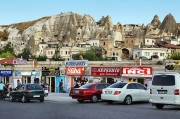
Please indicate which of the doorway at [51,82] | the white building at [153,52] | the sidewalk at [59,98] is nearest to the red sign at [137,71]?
the sidewalk at [59,98]

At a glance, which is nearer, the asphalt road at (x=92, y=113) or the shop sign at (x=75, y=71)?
the asphalt road at (x=92, y=113)

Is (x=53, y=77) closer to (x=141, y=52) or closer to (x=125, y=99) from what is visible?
(x=125, y=99)

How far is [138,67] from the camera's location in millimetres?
37812

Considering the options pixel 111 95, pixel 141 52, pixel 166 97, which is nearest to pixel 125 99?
pixel 111 95

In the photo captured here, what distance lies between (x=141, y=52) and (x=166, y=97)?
9218 cm

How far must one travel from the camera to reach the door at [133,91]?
24047 millimetres

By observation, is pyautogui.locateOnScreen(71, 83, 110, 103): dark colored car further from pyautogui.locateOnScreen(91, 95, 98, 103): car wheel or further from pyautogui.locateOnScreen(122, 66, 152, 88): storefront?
pyautogui.locateOnScreen(122, 66, 152, 88): storefront

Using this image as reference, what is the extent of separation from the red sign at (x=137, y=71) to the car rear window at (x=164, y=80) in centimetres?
1714

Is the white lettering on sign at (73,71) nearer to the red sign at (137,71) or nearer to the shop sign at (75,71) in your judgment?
the shop sign at (75,71)

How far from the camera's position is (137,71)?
37938 mm

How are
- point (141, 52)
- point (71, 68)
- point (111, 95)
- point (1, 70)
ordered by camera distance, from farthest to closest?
point (141, 52), point (1, 70), point (71, 68), point (111, 95)

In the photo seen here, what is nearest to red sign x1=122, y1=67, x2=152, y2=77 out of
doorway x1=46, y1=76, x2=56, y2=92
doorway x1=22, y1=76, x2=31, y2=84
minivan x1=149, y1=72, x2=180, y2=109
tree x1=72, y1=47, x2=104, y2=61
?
doorway x1=46, y1=76, x2=56, y2=92

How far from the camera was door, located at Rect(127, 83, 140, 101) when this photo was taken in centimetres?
2405

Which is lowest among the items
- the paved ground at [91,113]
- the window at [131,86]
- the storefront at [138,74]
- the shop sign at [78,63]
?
the paved ground at [91,113]
